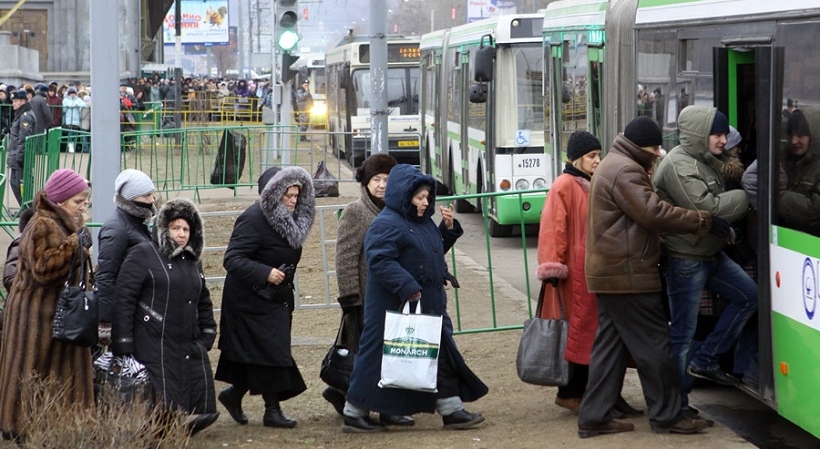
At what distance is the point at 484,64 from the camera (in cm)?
1616

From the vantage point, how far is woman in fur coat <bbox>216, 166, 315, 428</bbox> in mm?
7230

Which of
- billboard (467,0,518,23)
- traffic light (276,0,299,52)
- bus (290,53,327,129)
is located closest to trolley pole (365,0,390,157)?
traffic light (276,0,299,52)

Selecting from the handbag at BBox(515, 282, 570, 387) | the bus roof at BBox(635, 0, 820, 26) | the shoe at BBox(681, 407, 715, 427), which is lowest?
the shoe at BBox(681, 407, 715, 427)

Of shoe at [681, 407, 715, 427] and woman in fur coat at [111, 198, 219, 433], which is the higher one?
woman in fur coat at [111, 198, 219, 433]

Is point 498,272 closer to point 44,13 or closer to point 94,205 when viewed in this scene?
point 94,205

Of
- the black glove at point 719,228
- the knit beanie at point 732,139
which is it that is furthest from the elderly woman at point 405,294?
the knit beanie at point 732,139

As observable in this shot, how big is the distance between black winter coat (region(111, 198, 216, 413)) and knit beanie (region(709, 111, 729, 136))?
2.68 metres

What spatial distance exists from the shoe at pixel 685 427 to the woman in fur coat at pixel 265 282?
6.92ft

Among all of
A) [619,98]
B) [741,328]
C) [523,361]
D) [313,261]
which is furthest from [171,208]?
[313,261]

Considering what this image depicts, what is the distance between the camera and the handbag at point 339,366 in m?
7.52

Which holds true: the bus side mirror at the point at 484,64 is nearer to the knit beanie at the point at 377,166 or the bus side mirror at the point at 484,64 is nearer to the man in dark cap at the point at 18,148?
the man in dark cap at the point at 18,148

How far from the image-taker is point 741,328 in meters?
6.99

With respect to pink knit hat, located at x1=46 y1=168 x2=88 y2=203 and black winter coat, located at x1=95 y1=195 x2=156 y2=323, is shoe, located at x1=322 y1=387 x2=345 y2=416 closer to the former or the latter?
black winter coat, located at x1=95 y1=195 x2=156 y2=323

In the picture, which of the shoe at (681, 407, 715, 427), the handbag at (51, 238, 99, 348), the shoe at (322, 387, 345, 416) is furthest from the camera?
the shoe at (322, 387, 345, 416)
